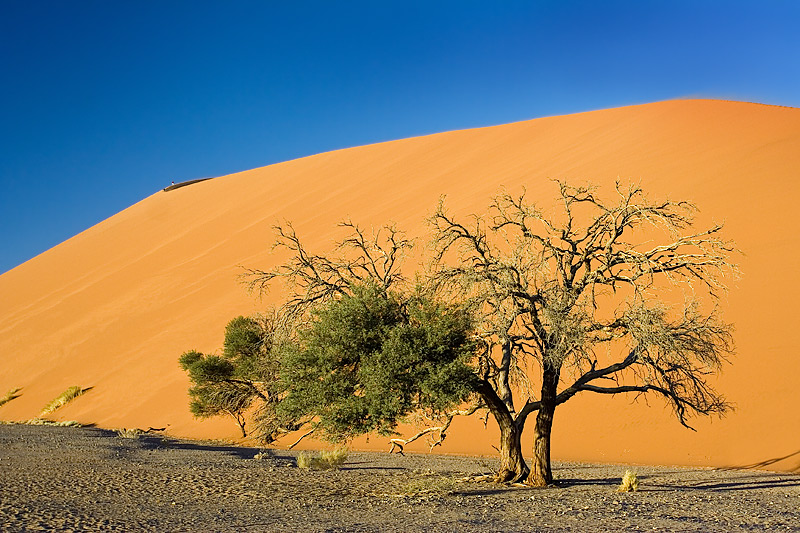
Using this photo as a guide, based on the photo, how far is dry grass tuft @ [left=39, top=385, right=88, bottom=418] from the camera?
3130cm

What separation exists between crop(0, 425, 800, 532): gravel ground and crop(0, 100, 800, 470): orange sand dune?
372 centimetres

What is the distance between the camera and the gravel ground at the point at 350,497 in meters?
8.87

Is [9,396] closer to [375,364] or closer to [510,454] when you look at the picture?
[375,364]

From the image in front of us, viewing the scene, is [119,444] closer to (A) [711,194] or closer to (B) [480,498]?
(B) [480,498]

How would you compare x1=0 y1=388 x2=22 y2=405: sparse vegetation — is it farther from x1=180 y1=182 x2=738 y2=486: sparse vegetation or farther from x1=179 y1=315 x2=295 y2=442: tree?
x1=180 y1=182 x2=738 y2=486: sparse vegetation

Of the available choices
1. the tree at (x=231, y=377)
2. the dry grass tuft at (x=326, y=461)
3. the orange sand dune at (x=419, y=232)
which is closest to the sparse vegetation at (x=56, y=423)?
the orange sand dune at (x=419, y=232)

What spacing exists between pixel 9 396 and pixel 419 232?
20.7 metres

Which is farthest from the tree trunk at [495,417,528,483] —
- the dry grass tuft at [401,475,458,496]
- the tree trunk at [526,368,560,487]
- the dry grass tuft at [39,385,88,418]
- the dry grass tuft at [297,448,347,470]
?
the dry grass tuft at [39,385,88,418]

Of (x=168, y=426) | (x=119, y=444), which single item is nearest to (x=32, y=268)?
(x=168, y=426)

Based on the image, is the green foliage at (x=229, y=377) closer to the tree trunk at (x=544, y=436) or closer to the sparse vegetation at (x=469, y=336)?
the sparse vegetation at (x=469, y=336)

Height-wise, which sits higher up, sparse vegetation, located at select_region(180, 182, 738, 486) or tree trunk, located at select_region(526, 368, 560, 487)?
sparse vegetation, located at select_region(180, 182, 738, 486)

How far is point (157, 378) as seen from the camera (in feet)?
103

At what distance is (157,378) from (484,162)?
976 inches

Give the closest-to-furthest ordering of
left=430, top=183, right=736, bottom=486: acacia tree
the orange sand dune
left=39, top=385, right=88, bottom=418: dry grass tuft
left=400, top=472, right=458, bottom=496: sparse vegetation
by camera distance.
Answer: left=400, top=472, right=458, bottom=496: sparse vegetation < left=430, top=183, right=736, bottom=486: acacia tree < the orange sand dune < left=39, top=385, right=88, bottom=418: dry grass tuft
